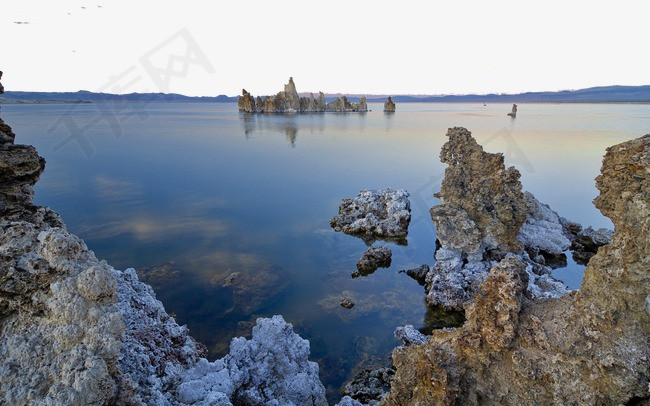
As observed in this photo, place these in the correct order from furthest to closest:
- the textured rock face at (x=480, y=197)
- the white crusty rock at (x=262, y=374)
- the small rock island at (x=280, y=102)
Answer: the small rock island at (x=280, y=102) < the textured rock face at (x=480, y=197) < the white crusty rock at (x=262, y=374)

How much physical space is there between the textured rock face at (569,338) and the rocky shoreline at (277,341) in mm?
16

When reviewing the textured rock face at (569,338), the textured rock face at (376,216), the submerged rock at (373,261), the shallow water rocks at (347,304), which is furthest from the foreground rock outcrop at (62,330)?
the textured rock face at (376,216)

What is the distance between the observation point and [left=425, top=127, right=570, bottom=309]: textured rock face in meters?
12.8

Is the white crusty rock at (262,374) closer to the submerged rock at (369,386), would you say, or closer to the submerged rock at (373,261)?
the submerged rock at (369,386)

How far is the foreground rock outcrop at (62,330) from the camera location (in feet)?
14.0

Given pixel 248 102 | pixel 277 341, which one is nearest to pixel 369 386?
pixel 277 341

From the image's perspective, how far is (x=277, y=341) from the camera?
7.93 m

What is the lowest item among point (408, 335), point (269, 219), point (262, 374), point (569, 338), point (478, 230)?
point (269, 219)

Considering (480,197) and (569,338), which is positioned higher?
(569,338)

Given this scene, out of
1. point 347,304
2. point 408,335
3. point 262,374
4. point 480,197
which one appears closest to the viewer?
point 262,374

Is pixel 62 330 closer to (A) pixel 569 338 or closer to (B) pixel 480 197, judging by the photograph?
(A) pixel 569 338

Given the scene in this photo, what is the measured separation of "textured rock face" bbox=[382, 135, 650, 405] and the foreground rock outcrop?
3.71 meters

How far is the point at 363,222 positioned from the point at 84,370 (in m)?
16.5

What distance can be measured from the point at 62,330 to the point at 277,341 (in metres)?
4.44
